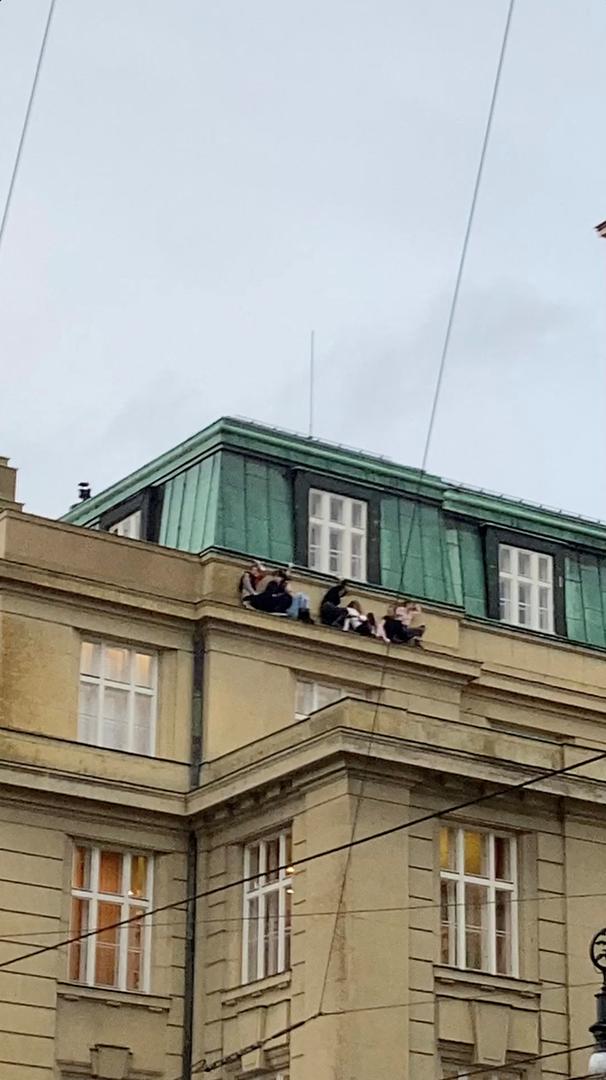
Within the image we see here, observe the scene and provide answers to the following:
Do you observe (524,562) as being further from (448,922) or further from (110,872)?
(110,872)

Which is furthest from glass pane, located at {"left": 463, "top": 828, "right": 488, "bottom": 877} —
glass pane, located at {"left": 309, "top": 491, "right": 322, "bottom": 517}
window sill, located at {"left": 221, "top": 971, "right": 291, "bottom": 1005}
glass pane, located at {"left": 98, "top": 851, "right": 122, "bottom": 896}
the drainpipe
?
glass pane, located at {"left": 309, "top": 491, "right": 322, "bottom": 517}

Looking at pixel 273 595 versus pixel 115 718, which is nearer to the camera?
pixel 115 718

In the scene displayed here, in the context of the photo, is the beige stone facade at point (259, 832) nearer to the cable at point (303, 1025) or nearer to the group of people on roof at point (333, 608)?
the cable at point (303, 1025)

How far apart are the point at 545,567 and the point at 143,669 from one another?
11.8 m

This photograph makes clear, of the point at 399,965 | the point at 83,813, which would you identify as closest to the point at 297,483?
the point at 83,813

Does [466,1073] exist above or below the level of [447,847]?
below

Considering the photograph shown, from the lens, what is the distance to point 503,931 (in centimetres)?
4241

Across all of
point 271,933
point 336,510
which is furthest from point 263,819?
point 336,510

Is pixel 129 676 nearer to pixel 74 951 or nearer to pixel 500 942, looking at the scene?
pixel 74 951

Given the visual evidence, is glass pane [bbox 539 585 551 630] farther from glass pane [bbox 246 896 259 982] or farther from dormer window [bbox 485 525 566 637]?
glass pane [bbox 246 896 259 982]

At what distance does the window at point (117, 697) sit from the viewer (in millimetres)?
45094

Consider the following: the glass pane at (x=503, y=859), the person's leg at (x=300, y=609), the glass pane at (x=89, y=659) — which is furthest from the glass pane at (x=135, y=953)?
the glass pane at (x=503, y=859)

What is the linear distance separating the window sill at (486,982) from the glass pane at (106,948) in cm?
664

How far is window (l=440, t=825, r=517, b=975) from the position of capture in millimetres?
41812
